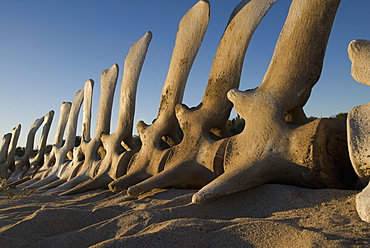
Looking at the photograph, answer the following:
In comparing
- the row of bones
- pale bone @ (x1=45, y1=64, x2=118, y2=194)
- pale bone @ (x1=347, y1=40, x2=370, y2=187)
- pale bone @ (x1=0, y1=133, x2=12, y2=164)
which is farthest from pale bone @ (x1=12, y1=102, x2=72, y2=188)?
pale bone @ (x1=347, y1=40, x2=370, y2=187)

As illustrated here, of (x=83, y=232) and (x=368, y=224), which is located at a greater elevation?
(x=83, y=232)

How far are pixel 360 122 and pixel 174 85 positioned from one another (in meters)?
2.55

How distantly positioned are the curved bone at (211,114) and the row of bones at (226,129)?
1 cm

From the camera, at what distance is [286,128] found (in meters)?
2.81

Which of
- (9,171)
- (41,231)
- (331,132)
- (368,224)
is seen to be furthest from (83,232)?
(9,171)

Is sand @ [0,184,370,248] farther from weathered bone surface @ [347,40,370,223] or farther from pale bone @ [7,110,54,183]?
pale bone @ [7,110,54,183]

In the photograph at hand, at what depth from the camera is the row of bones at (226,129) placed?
2.69 m

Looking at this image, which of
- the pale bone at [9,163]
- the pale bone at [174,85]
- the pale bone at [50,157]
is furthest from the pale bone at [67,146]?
the pale bone at [174,85]

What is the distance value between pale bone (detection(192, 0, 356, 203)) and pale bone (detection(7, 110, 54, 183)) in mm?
7437

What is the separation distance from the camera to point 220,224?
2.08m

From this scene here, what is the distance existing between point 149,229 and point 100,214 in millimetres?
820

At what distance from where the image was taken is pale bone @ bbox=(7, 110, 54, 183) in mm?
9266

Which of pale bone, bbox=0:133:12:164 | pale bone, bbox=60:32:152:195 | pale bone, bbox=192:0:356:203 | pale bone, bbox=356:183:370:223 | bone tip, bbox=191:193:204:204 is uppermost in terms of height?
pale bone, bbox=0:133:12:164

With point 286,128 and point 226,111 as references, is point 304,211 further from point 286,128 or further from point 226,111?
point 226,111
